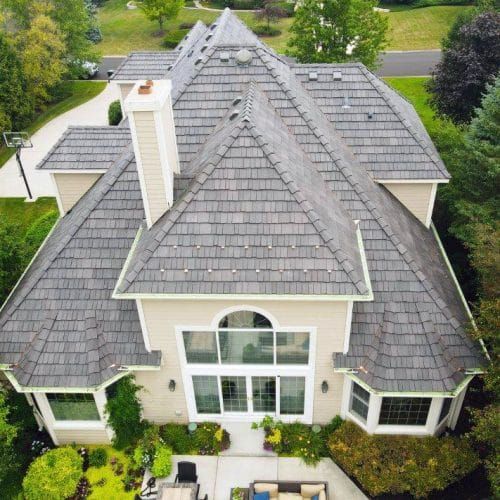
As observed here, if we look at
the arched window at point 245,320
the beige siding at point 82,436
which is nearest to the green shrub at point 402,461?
the arched window at point 245,320

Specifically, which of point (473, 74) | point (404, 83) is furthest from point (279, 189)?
point (404, 83)

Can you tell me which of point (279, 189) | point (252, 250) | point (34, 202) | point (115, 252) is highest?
point (279, 189)

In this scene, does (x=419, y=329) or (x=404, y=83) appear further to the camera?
(x=404, y=83)

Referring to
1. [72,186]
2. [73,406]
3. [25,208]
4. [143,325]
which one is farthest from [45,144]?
[143,325]

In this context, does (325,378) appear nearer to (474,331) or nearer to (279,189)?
(474,331)

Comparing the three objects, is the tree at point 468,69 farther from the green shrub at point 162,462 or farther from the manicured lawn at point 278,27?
the green shrub at point 162,462

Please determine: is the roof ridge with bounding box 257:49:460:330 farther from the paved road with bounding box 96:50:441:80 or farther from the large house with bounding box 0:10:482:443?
the paved road with bounding box 96:50:441:80
